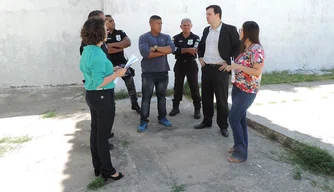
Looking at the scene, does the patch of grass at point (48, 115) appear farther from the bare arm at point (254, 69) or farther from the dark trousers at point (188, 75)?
the bare arm at point (254, 69)

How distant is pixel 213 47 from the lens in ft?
14.3

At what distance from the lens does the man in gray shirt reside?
451cm

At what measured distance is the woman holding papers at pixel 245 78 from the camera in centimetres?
330

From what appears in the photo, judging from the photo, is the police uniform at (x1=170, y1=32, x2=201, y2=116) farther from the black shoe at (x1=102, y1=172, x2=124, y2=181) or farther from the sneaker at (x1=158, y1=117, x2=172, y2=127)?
the black shoe at (x1=102, y1=172, x2=124, y2=181)

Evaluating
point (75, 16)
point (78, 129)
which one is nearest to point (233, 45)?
point (78, 129)

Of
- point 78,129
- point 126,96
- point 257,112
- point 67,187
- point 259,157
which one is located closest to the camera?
point 67,187

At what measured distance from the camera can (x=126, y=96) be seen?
665 cm

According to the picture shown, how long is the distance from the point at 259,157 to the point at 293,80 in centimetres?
444

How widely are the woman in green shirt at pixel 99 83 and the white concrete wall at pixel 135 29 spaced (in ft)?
12.4

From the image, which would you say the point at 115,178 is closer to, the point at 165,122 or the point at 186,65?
the point at 165,122

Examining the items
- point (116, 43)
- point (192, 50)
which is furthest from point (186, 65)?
point (116, 43)

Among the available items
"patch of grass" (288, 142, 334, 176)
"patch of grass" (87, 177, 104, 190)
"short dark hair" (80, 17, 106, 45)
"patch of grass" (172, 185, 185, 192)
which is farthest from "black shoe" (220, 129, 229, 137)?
"short dark hair" (80, 17, 106, 45)

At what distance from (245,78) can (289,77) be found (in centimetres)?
495

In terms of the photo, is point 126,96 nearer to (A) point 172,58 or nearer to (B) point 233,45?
→ (A) point 172,58
